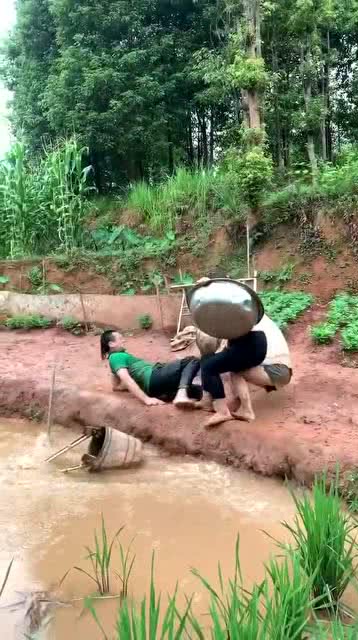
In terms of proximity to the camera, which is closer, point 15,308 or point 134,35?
point 15,308

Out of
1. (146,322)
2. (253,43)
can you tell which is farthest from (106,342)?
(253,43)

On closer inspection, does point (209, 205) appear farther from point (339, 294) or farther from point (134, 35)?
point (134, 35)

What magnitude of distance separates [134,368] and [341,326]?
2.52m

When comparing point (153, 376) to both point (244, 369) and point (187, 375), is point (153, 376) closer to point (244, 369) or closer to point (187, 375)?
point (187, 375)

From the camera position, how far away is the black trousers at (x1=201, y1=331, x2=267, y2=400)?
453cm

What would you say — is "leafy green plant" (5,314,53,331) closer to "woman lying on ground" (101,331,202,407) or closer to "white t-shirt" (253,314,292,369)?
"woman lying on ground" (101,331,202,407)

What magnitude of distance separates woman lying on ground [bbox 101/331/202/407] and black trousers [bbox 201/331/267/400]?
48cm

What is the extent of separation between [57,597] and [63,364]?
403 cm

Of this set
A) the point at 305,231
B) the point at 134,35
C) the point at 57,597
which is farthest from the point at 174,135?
the point at 57,597

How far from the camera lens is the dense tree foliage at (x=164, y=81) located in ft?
39.5

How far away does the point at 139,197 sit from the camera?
Result: 1132 centimetres

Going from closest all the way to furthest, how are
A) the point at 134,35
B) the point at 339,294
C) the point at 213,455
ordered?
the point at 213,455 < the point at 339,294 < the point at 134,35

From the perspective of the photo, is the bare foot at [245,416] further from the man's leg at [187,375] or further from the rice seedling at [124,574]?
the rice seedling at [124,574]

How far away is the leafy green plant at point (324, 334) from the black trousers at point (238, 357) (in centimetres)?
201
